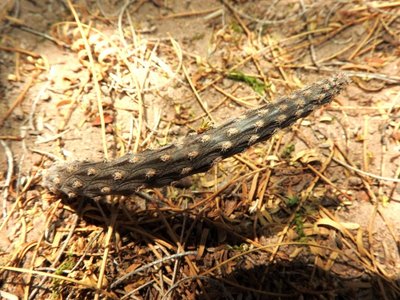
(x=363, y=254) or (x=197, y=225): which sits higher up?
(x=197, y=225)

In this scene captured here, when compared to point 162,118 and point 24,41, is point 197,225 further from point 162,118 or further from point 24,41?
point 24,41

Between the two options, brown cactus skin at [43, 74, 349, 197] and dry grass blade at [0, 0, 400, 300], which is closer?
brown cactus skin at [43, 74, 349, 197]

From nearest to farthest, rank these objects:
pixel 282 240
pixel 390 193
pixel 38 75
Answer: pixel 282 240
pixel 390 193
pixel 38 75

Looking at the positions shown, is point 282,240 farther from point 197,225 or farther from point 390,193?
point 390,193

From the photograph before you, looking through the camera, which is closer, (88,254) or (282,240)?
(88,254)

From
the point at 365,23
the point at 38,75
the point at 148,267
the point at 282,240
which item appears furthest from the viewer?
the point at 365,23

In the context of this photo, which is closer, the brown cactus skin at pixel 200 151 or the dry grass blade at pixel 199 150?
the brown cactus skin at pixel 200 151

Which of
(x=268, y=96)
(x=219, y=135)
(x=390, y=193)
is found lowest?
(x=390, y=193)

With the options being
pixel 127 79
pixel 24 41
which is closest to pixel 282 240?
pixel 127 79
